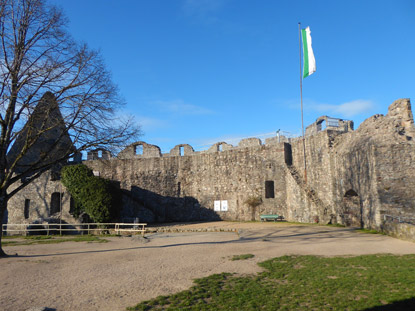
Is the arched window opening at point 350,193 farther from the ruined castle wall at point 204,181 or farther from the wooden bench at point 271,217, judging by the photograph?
the wooden bench at point 271,217

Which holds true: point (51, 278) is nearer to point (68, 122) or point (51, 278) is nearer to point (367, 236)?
point (68, 122)

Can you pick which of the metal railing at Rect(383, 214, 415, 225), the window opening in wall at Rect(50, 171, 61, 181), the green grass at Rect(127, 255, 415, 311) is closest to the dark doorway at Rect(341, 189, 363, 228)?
the metal railing at Rect(383, 214, 415, 225)

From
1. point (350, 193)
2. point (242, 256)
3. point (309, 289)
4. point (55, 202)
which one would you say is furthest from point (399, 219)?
point (55, 202)

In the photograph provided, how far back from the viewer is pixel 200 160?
Result: 22891 mm

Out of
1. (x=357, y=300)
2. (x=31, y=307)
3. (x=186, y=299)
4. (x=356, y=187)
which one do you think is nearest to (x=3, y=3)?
(x=31, y=307)

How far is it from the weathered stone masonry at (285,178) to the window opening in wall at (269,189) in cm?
7

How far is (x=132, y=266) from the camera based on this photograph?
769cm

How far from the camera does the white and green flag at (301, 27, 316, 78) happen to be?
19.5 m

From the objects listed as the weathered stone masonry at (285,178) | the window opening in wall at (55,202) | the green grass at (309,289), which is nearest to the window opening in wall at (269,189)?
the weathered stone masonry at (285,178)

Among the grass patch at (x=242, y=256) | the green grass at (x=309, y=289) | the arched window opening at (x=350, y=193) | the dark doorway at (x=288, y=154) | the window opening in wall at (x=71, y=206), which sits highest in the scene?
the dark doorway at (x=288, y=154)

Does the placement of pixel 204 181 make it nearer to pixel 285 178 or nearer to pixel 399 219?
pixel 285 178

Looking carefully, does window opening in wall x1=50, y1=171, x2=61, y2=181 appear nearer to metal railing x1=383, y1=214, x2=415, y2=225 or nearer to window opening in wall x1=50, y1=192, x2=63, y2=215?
window opening in wall x1=50, y1=192, x2=63, y2=215

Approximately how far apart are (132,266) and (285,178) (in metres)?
13.9

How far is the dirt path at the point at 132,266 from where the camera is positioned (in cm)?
525
